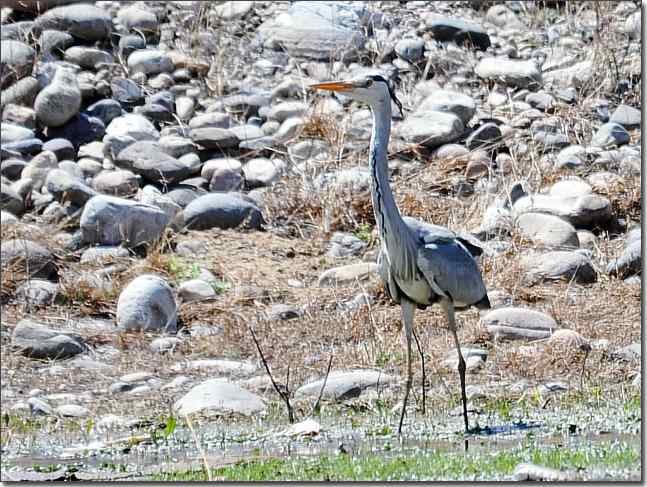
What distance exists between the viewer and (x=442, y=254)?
7105 mm

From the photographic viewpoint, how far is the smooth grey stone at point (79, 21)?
14680 mm

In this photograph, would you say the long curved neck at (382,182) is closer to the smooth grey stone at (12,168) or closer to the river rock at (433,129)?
the river rock at (433,129)

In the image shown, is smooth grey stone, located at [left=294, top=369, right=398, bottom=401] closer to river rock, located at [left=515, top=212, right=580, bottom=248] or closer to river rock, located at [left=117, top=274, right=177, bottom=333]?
river rock, located at [left=117, top=274, right=177, bottom=333]

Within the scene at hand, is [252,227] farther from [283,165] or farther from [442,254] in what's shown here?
[442,254]

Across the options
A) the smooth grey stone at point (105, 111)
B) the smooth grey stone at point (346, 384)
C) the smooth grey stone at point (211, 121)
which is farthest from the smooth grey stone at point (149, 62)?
the smooth grey stone at point (346, 384)

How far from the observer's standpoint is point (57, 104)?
42.9ft

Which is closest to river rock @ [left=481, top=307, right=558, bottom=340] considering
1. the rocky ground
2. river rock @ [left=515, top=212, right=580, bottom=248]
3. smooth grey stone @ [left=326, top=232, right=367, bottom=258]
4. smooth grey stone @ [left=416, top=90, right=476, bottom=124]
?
the rocky ground

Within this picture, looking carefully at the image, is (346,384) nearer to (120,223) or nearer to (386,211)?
(386,211)

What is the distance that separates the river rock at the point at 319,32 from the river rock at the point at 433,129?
6.42ft

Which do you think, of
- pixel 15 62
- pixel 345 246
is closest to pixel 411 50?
pixel 345 246

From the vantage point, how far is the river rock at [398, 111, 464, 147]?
12.4 metres

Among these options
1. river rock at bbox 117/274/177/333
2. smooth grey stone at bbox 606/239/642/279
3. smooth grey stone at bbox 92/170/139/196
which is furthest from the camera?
smooth grey stone at bbox 92/170/139/196

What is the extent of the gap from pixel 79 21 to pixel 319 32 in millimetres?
2746

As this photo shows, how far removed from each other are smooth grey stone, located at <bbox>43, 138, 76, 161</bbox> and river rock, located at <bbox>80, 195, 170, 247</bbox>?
2.12 m
